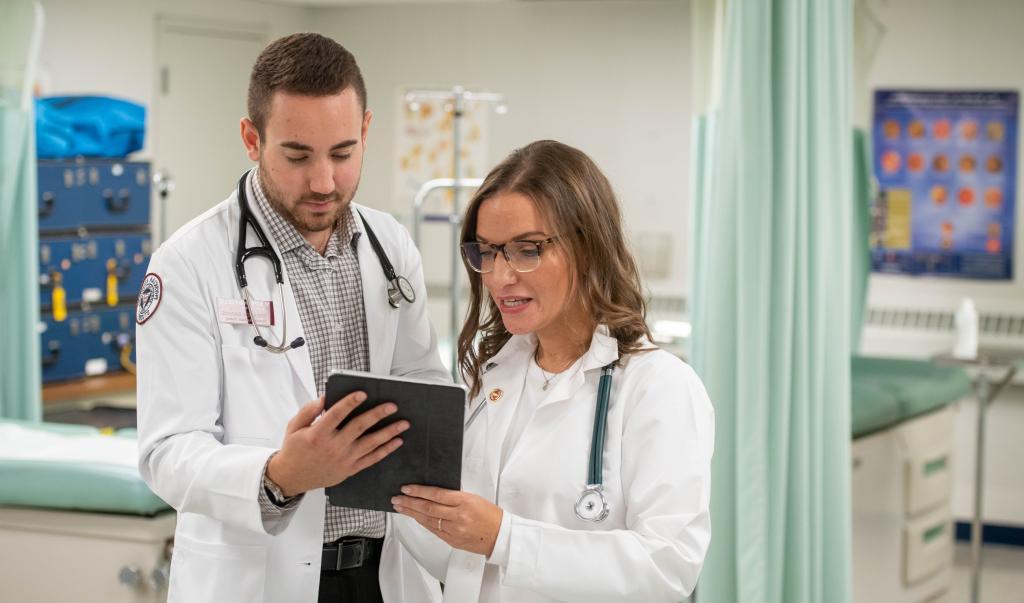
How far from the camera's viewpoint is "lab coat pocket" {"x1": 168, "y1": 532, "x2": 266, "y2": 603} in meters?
1.62

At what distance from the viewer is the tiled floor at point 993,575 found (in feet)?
14.6

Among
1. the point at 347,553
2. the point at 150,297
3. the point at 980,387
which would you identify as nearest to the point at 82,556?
the point at 347,553

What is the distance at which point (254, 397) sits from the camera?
1.63m

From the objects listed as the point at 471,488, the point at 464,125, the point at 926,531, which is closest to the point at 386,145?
the point at 464,125

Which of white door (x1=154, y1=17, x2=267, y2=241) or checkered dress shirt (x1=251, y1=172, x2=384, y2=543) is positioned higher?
white door (x1=154, y1=17, x2=267, y2=241)

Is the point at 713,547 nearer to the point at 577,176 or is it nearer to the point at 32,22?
the point at 577,176

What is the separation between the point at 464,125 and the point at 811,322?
3582 millimetres

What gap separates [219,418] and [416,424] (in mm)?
427

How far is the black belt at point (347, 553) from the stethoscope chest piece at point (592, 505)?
48cm

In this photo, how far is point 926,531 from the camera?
3.90 metres

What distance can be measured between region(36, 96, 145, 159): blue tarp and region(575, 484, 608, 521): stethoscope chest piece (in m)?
3.96

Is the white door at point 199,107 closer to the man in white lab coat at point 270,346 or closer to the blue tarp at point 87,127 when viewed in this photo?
the blue tarp at point 87,127

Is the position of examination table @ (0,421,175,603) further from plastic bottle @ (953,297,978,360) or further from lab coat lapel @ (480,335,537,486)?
plastic bottle @ (953,297,978,360)

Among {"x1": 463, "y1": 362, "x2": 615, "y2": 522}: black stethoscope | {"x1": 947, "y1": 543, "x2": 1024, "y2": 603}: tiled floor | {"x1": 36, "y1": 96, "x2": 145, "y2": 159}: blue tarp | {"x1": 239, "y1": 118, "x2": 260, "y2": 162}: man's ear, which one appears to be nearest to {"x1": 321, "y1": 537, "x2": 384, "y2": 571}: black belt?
{"x1": 463, "y1": 362, "x2": 615, "y2": 522}: black stethoscope
